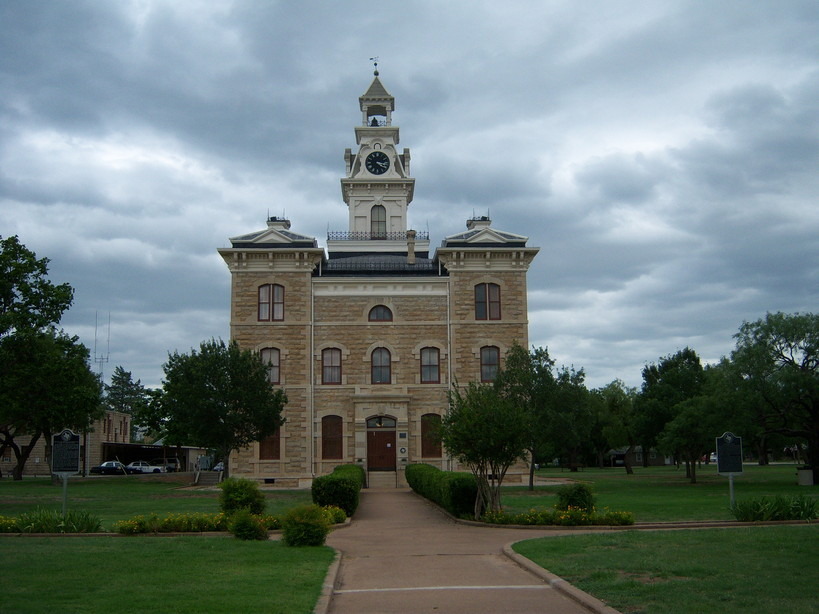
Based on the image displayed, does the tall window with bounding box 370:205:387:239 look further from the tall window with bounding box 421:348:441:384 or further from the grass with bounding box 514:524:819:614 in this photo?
the grass with bounding box 514:524:819:614

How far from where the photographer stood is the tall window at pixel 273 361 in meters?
42.9

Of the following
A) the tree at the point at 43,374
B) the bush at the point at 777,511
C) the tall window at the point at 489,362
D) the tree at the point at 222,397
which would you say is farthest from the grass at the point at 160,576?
the tall window at the point at 489,362

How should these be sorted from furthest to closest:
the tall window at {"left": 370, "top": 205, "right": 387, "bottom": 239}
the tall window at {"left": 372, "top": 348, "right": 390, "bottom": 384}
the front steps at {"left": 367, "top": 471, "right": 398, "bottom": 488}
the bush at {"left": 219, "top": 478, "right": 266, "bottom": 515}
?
the tall window at {"left": 370, "top": 205, "right": 387, "bottom": 239} < the tall window at {"left": 372, "top": 348, "right": 390, "bottom": 384} < the front steps at {"left": 367, "top": 471, "right": 398, "bottom": 488} < the bush at {"left": 219, "top": 478, "right": 266, "bottom": 515}

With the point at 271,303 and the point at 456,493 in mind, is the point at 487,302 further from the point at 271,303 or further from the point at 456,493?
the point at 456,493

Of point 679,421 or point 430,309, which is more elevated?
point 430,309

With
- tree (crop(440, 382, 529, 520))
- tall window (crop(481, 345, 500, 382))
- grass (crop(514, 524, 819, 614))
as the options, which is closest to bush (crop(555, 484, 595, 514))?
tree (crop(440, 382, 529, 520))

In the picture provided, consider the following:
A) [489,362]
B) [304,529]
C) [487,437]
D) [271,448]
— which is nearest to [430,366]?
[489,362]

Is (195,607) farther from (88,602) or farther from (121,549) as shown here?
(121,549)

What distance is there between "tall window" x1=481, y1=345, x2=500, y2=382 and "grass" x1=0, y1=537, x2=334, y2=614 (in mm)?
27461

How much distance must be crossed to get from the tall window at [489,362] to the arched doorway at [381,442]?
534 cm

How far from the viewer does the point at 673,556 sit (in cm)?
1350

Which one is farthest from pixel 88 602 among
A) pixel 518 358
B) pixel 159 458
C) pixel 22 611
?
pixel 159 458

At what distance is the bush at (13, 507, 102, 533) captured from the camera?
18062 millimetres

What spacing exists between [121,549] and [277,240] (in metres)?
29.5
